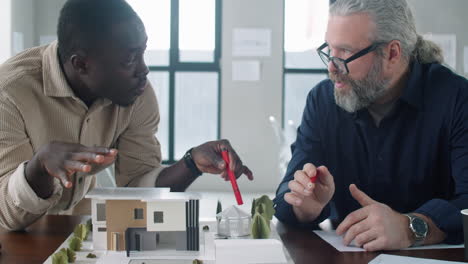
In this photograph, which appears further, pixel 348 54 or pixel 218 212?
pixel 348 54

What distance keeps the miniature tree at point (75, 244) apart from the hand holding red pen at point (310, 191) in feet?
1.73

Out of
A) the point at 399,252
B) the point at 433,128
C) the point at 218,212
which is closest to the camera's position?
the point at 399,252

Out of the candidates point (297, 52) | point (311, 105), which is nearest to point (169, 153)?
point (297, 52)

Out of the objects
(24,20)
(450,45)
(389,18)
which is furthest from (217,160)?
(450,45)

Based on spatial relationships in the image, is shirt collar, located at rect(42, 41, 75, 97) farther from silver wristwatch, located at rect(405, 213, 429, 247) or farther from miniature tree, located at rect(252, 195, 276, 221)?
silver wristwatch, located at rect(405, 213, 429, 247)

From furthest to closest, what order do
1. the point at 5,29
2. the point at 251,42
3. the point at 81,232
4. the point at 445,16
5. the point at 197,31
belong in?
the point at 445,16, the point at 197,31, the point at 251,42, the point at 5,29, the point at 81,232

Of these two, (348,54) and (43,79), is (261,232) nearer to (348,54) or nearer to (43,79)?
(348,54)

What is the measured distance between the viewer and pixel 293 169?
5.38 feet

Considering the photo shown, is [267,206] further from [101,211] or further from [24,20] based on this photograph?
[24,20]

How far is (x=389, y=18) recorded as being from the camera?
1620 millimetres

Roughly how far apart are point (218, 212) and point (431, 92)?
2.50 ft

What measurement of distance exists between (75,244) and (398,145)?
997 mm

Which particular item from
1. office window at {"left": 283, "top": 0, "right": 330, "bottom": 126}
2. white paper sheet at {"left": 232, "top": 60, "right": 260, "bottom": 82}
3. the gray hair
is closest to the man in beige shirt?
the gray hair

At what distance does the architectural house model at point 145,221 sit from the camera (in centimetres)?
117
